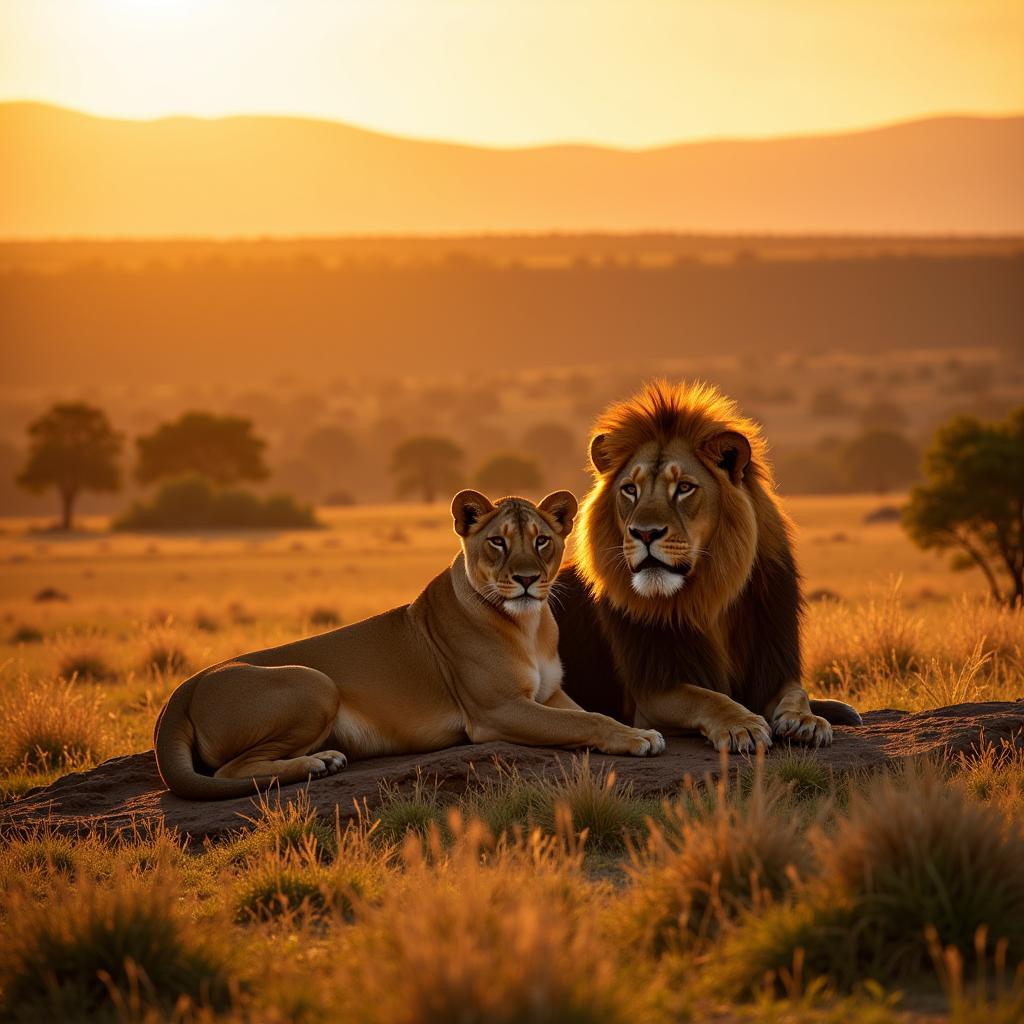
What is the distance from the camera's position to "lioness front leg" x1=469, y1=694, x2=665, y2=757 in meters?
8.32

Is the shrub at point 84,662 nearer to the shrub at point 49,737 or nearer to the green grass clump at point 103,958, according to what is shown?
the shrub at point 49,737

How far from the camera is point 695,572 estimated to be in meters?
8.37

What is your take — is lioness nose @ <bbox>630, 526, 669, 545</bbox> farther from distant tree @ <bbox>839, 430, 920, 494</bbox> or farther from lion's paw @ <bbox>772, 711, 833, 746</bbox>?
distant tree @ <bbox>839, 430, 920, 494</bbox>

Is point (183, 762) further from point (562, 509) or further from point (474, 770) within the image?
point (562, 509)

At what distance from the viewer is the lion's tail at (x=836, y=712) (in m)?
9.38

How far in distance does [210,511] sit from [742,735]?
50415mm

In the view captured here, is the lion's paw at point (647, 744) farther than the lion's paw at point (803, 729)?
No

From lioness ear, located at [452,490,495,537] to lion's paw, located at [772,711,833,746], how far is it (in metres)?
2.00

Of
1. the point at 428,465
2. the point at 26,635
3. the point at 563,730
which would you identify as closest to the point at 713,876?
the point at 563,730

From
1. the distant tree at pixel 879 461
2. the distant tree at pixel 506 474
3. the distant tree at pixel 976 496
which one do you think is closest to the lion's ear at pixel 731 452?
the distant tree at pixel 976 496

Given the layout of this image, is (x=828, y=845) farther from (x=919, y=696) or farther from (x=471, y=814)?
(x=919, y=696)

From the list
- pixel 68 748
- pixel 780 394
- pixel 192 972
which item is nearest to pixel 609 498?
pixel 192 972

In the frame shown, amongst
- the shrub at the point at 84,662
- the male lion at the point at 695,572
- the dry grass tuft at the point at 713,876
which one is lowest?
the shrub at the point at 84,662

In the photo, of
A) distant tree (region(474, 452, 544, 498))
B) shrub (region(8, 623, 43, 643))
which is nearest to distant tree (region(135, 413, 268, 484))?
distant tree (region(474, 452, 544, 498))
